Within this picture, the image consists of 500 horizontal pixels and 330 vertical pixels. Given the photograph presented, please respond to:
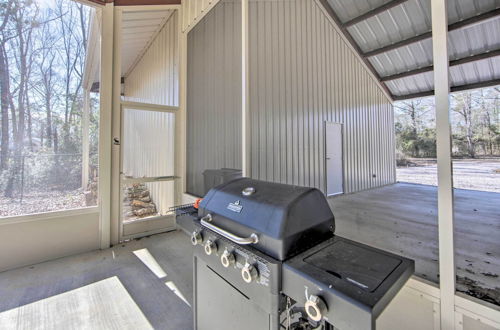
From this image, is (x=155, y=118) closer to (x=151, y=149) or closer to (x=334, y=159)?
(x=151, y=149)

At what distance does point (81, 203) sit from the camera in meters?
2.78

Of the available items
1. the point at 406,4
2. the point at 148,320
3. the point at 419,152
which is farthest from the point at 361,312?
the point at 406,4

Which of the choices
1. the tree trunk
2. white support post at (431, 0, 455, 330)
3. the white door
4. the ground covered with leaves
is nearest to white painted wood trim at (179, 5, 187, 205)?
the ground covered with leaves

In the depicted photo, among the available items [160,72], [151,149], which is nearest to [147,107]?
[151,149]

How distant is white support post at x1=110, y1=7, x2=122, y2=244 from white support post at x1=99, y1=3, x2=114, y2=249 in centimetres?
5

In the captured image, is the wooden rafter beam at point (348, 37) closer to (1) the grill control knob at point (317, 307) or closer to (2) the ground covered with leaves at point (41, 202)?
(1) the grill control knob at point (317, 307)

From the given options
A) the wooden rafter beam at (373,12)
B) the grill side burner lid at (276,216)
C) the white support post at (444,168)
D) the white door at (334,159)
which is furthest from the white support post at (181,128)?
the wooden rafter beam at (373,12)

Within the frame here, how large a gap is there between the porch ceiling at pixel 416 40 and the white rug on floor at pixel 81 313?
2.50m

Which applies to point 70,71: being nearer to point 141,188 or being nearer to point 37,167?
point 37,167

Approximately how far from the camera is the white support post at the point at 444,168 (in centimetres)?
93

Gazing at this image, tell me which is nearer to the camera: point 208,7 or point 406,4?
point 208,7

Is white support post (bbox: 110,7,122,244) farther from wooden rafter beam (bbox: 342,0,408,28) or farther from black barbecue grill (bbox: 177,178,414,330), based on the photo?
wooden rafter beam (bbox: 342,0,408,28)

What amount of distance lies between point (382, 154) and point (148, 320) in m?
6.02

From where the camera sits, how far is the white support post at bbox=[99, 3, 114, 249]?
2.84m
